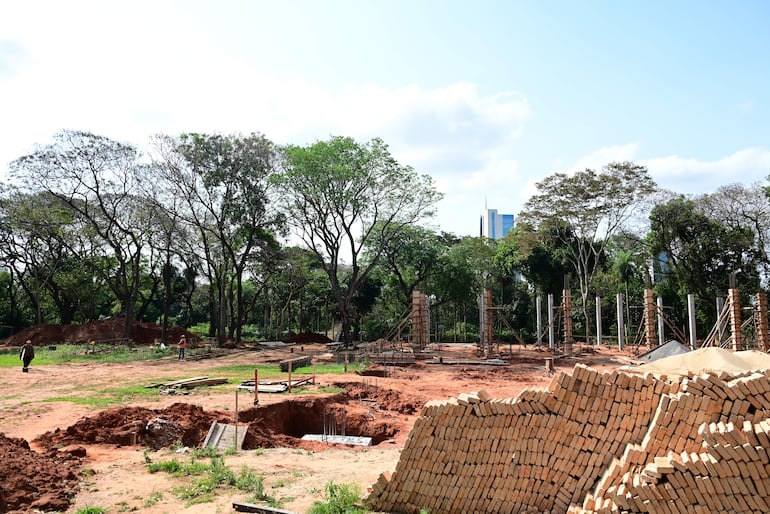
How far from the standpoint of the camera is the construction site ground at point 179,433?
8203 millimetres

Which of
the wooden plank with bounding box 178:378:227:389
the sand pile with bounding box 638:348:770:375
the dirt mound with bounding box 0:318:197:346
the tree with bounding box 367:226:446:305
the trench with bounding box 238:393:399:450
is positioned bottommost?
the trench with bounding box 238:393:399:450

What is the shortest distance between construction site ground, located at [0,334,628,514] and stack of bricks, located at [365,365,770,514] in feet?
5.06

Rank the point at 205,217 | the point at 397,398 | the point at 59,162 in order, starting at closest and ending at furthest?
1. the point at 397,398
2. the point at 59,162
3. the point at 205,217

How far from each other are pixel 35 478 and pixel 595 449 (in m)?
7.72

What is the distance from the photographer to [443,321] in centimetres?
5022

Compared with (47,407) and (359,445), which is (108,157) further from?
(359,445)

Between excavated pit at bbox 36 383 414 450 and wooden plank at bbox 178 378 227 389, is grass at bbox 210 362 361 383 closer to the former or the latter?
wooden plank at bbox 178 378 227 389

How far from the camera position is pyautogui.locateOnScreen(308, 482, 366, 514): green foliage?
7.30m

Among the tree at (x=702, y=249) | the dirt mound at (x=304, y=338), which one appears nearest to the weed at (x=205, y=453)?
the dirt mound at (x=304, y=338)

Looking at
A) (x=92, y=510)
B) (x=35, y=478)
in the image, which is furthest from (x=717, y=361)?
(x=35, y=478)

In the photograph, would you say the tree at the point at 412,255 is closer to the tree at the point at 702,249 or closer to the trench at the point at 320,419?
the tree at the point at 702,249

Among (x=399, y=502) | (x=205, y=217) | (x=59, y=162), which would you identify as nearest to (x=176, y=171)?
(x=205, y=217)

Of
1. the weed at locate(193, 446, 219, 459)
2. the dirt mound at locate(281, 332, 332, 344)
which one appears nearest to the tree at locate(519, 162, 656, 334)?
the dirt mound at locate(281, 332, 332, 344)

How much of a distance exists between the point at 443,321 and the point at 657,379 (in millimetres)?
43779
